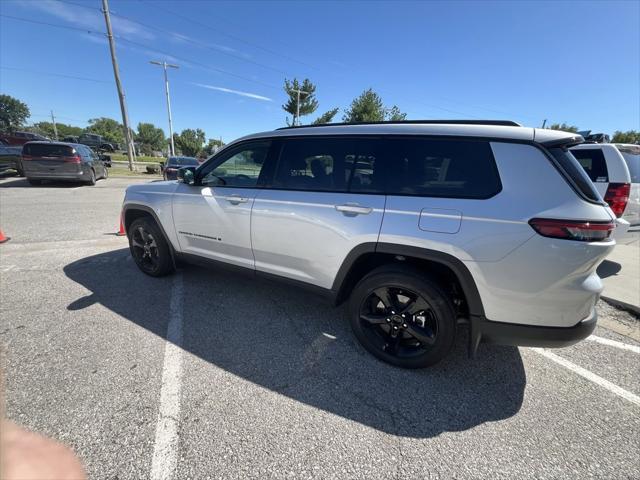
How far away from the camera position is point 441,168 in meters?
2.08

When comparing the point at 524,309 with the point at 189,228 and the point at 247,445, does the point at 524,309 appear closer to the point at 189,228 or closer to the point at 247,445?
the point at 247,445

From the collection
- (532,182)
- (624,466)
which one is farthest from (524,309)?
(624,466)

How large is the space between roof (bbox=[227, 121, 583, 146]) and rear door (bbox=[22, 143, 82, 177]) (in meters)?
11.7

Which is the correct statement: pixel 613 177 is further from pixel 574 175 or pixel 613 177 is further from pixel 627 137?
pixel 627 137

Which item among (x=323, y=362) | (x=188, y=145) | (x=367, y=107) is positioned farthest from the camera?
(x=188, y=145)

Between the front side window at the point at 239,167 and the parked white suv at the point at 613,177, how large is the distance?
402 cm

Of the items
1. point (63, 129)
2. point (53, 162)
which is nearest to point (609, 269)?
point (53, 162)

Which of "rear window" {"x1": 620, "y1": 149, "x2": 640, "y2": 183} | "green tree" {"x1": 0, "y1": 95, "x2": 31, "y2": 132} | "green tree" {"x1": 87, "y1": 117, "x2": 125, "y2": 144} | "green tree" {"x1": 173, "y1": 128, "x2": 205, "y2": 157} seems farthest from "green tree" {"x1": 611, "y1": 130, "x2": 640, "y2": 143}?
"green tree" {"x1": 0, "y1": 95, "x2": 31, "y2": 132}

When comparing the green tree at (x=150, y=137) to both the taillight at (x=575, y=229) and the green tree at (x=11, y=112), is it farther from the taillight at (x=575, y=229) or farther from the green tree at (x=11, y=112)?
the taillight at (x=575, y=229)

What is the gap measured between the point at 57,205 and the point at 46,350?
764cm

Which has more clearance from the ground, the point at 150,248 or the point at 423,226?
the point at 423,226

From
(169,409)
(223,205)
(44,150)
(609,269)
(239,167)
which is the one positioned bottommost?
(169,409)

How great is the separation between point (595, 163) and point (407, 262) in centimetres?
388

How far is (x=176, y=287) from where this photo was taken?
3578 millimetres
